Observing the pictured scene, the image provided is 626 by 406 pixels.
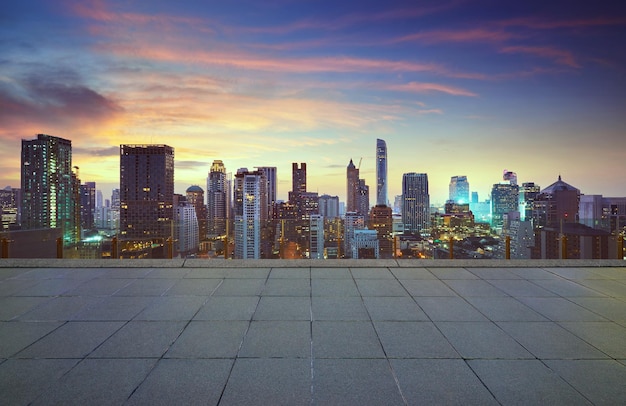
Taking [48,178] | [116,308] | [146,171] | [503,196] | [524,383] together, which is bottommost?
[524,383]

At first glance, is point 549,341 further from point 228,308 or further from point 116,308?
point 116,308

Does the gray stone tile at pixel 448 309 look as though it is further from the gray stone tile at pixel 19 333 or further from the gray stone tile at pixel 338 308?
the gray stone tile at pixel 19 333

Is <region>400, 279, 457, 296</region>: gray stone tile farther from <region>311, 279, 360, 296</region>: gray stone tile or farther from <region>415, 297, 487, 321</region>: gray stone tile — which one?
<region>311, 279, 360, 296</region>: gray stone tile

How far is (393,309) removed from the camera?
5.48 m

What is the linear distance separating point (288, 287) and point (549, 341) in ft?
13.6

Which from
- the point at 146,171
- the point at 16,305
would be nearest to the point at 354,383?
the point at 16,305

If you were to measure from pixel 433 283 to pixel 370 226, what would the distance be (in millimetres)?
5910

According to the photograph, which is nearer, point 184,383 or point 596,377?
point 184,383

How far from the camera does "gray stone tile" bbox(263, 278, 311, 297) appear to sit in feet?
20.7

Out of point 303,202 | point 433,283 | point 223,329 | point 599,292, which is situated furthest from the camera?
point 303,202

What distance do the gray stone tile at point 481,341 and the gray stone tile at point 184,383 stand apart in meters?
2.70

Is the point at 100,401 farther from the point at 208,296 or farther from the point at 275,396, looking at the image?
the point at 208,296

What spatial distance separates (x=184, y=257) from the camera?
9.14m

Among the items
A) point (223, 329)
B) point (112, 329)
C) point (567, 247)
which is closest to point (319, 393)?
point (223, 329)
